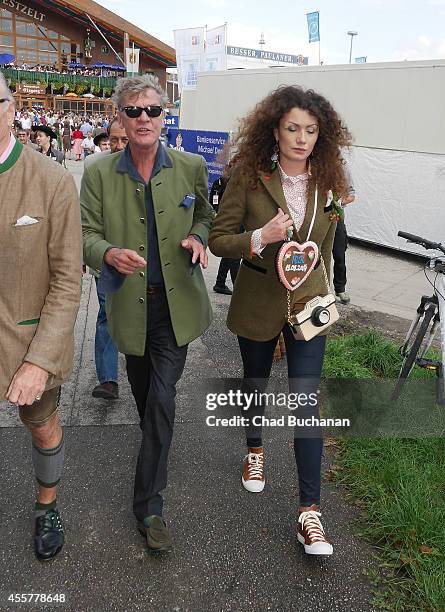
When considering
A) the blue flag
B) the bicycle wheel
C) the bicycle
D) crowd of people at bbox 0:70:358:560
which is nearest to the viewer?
crowd of people at bbox 0:70:358:560

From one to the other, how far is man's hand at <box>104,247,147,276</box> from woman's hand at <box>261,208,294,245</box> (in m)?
0.56

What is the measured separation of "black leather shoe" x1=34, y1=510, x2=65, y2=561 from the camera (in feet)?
8.48

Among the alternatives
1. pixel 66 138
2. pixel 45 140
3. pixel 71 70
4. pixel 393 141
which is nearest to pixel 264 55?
pixel 71 70

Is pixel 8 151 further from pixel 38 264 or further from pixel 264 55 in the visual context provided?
pixel 264 55

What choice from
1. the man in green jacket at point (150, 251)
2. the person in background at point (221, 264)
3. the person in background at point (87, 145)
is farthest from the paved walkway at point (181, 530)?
the person in background at point (87, 145)

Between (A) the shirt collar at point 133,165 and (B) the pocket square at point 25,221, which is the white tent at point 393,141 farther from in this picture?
(B) the pocket square at point 25,221

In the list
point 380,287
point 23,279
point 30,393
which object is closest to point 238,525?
point 30,393

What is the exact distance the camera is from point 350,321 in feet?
21.0

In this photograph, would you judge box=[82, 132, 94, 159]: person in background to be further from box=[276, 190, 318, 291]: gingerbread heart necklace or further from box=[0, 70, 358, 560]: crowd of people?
box=[276, 190, 318, 291]: gingerbread heart necklace

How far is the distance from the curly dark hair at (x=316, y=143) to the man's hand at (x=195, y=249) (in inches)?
15.7

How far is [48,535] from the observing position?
263 cm

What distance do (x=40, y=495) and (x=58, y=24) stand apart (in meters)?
50.4

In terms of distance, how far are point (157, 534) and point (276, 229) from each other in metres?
1.50

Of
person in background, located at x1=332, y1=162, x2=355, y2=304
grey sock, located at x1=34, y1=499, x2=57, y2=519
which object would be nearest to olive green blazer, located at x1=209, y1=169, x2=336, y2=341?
grey sock, located at x1=34, y1=499, x2=57, y2=519
